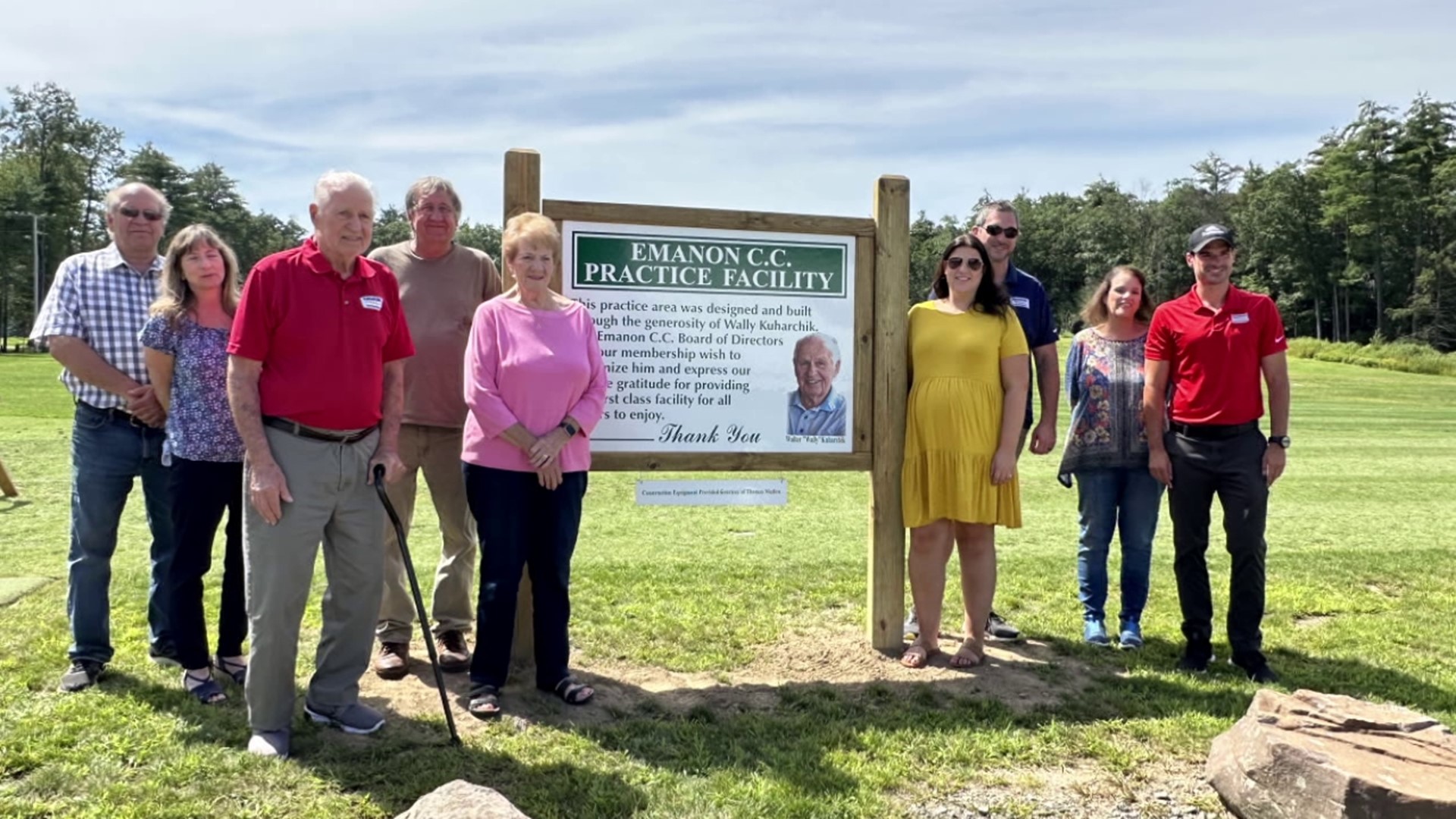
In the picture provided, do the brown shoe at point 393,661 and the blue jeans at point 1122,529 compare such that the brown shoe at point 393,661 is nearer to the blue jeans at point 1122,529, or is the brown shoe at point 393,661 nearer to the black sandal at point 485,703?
the black sandal at point 485,703

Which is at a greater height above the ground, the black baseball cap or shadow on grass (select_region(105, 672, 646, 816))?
the black baseball cap

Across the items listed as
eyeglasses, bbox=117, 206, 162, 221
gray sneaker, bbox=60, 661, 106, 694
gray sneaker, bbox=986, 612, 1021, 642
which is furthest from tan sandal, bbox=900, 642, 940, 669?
eyeglasses, bbox=117, 206, 162, 221

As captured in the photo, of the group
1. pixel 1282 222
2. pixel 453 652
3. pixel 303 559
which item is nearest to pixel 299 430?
pixel 303 559

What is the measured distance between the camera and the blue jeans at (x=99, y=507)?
445 cm

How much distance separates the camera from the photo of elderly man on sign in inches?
203

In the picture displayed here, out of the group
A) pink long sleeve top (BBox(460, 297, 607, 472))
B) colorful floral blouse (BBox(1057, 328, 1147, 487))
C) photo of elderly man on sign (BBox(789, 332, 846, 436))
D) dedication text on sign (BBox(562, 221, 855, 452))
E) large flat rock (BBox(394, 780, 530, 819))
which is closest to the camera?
large flat rock (BBox(394, 780, 530, 819))

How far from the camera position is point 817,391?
16.9 ft

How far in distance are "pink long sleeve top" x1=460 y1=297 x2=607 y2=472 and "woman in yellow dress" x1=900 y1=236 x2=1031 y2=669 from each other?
1.70 meters

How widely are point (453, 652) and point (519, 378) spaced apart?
1.59 m

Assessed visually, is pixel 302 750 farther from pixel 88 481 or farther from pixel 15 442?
pixel 15 442

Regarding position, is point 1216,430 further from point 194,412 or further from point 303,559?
point 194,412

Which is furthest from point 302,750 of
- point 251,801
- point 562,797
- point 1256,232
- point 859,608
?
point 1256,232

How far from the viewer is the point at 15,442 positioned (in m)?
13.8

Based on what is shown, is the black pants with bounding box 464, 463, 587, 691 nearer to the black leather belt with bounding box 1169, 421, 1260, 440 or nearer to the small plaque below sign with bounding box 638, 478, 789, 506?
the small plaque below sign with bounding box 638, 478, 789, 506
